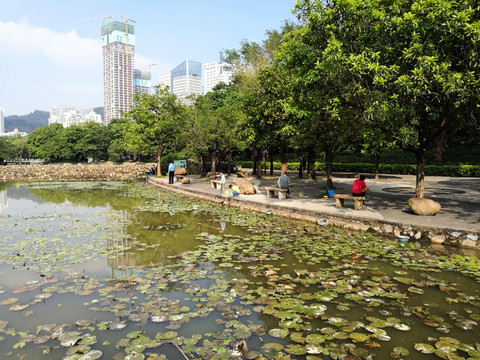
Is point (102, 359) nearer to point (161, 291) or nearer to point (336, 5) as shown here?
point (161, 291)

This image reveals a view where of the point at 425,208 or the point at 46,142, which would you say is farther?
the point at 46,142

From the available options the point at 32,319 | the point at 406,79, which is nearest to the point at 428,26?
the point at 406,79

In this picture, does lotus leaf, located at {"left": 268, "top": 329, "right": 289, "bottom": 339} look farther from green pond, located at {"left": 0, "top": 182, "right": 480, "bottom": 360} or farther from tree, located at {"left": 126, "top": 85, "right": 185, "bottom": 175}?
tree, located at {"left": 126, "top": 85, "right": 185, "bottom": 175}

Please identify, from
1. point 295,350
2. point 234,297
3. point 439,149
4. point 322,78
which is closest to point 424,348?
point 295,350

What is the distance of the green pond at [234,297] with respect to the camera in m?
4.32

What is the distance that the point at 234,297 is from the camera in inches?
230

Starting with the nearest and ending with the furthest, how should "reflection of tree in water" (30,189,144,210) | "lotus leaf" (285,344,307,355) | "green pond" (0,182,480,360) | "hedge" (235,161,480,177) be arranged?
1. "lotus leaf" (285,344,307,355)
2. "green pond" (0,182,480,360)
3. "reflection of tree in water" (30,189,144,210)
4. "hedge" (235,161,480,177)

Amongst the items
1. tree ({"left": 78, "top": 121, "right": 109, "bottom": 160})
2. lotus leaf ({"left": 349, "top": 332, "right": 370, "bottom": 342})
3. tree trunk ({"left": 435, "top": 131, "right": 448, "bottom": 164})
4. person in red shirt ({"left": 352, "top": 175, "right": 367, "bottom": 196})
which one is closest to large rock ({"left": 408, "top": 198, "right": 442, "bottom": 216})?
person in red shirt ({"left": 352, "top": 175, "right": 367, "bottom": 196})

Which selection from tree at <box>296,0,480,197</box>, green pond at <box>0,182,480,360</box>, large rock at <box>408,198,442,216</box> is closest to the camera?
green pond at <box>0,182,480,360</box>

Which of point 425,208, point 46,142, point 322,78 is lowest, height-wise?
point 425,208

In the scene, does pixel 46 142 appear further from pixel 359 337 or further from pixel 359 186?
pixel 359 337

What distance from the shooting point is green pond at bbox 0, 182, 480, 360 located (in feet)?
14.2

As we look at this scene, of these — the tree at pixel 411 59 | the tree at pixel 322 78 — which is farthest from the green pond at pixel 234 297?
the tree at pixel 322 78

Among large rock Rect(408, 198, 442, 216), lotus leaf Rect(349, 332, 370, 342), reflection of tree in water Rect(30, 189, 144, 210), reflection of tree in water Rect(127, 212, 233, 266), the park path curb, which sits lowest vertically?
reflection of tree in water Rect(127, 212, 233, 266)
